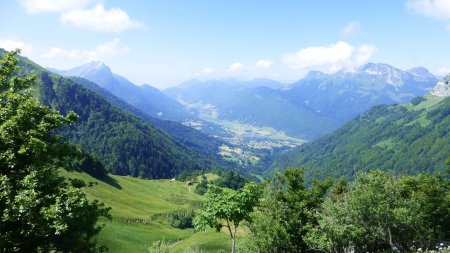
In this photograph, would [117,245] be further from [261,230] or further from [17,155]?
[17,155]

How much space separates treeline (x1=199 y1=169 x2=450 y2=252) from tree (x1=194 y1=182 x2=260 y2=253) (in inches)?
5.9

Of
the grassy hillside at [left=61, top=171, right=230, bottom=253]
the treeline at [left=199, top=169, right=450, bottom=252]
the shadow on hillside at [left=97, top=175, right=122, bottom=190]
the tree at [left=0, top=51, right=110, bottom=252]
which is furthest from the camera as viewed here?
the shadow on hillside at [left=97, top=175, right=122, bottom=190]

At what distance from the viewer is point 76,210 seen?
2497 centimetres

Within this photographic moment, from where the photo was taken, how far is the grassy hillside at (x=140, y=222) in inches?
3588

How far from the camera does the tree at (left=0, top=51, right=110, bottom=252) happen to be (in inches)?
835

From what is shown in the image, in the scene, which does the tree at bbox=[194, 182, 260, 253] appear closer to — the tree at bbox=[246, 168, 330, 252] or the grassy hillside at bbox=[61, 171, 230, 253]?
the tree at bbox=[246, 168, 330, 252]

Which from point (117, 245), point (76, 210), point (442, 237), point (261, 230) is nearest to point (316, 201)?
point (261, 230)

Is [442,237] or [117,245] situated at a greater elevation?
[442,237]

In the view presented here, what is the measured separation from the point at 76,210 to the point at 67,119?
7550mm

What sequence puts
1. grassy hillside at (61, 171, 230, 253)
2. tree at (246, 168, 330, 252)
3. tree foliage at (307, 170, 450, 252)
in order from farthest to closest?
grassy hillside at (61, 171, 230, 253) < tree at (246, 168, 330, 252) < tree foliage at (307, 170, 450, 252)

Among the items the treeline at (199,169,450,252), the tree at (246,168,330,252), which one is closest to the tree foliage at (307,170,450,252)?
the treeline at (199,169,450,252)

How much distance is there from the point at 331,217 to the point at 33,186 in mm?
28452

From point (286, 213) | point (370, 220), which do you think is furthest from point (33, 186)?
point (370, 220)

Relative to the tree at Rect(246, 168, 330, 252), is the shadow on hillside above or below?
below
